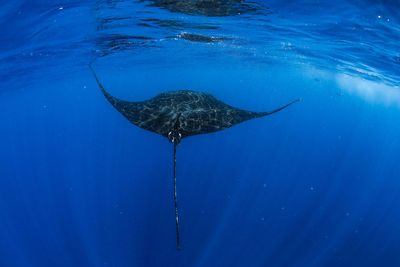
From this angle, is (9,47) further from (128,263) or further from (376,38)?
(376,38)

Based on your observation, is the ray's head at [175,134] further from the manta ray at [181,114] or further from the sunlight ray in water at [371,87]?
the sunlight ray in water at [371,87]

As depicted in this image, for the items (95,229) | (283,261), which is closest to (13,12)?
(95,229)

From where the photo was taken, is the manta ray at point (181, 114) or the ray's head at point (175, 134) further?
the manta ray at point (181, 114)

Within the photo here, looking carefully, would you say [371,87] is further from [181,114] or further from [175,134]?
[175,134]

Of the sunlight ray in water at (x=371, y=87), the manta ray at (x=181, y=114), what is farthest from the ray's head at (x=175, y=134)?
the sunlight ray in water at (x=371, y=87)

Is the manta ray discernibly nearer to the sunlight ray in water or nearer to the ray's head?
the ray's head

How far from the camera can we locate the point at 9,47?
14562mm

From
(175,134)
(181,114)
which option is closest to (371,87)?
(181,114)

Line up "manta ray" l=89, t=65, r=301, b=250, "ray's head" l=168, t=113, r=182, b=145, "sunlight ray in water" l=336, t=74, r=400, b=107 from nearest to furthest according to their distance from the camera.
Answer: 1. "ray's head" l=168, t=113, r=182, b=145
2. "manta ray" l=89, t=65, r=301, b=250
3. "sunlight ray in water" l=336, t=74, r=400, b=107

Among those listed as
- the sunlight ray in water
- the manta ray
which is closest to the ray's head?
the manta ray

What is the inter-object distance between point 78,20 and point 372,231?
19.5m

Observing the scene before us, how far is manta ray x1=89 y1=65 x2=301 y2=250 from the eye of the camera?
6.69 m

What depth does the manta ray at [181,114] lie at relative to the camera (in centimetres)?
669

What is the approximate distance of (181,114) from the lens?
7.20 meters
